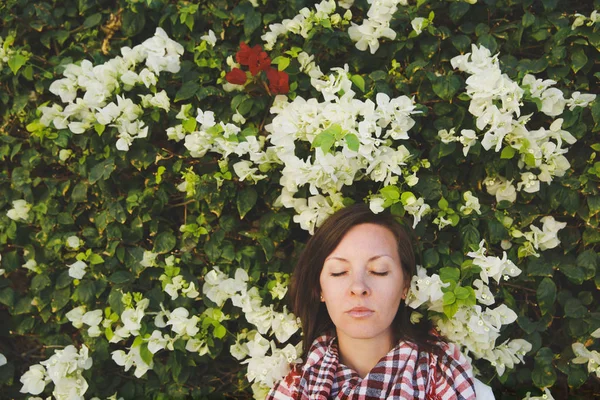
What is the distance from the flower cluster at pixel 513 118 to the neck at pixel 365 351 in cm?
61

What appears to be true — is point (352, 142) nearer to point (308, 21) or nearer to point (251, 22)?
point (308, 21)

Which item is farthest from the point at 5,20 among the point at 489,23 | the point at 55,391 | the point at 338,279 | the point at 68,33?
the point at 489,23

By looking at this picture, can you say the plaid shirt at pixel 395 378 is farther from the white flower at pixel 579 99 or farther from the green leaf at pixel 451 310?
the white flower at pixel 579 99

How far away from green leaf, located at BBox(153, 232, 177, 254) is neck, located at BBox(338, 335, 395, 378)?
67 centimetres

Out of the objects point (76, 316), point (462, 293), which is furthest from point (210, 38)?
point (462, 293)

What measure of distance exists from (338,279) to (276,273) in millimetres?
338

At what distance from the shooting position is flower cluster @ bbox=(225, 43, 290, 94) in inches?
83.8

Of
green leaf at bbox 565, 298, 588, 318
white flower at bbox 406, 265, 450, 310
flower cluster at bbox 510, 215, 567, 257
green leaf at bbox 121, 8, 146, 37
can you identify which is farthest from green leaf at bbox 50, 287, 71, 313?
green leaf at bbox 565, 298, 588, 318

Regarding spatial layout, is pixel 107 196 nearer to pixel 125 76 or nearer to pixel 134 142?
pixel 134 142

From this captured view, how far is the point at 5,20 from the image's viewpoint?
2445 mm

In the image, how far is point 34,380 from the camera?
2330 mm

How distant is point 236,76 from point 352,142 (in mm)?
473

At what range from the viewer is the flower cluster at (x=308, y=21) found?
2.21 metres

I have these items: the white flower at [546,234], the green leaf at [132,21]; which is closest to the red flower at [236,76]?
the green leaf at [132,21]
